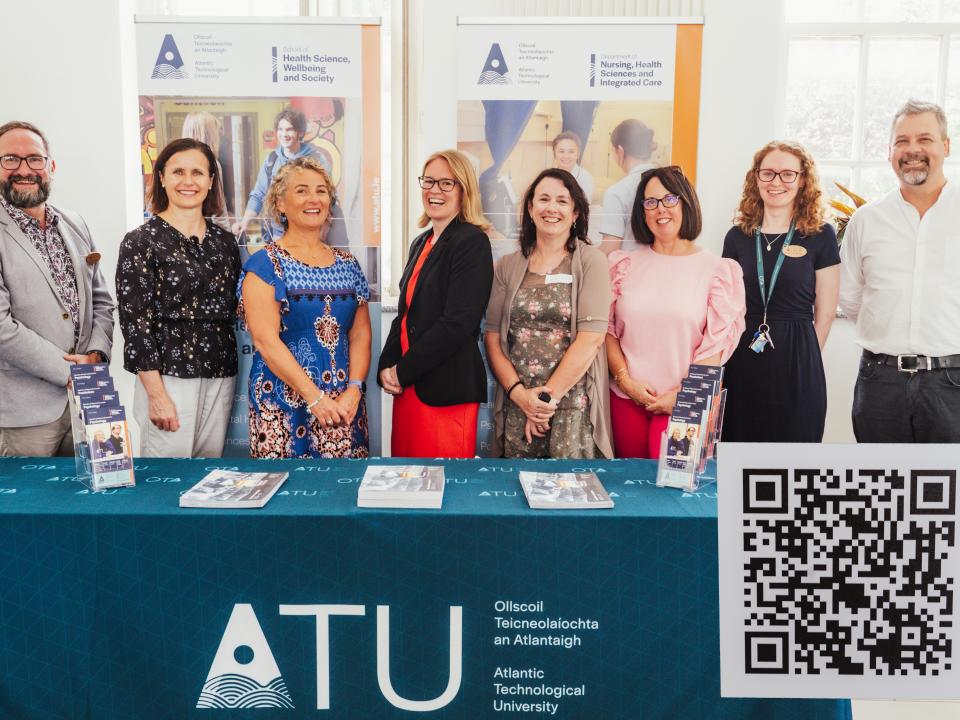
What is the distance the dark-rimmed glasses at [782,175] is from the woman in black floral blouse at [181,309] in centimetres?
190

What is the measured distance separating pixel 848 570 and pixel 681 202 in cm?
198

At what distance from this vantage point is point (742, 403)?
8.74 ft

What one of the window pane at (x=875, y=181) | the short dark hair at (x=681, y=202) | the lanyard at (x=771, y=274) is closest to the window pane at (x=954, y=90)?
the window pane at (x=875, y=181)

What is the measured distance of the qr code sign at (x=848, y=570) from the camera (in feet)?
2.36

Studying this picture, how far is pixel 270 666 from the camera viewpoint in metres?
1.53

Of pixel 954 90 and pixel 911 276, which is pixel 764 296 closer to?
pixel 911 276

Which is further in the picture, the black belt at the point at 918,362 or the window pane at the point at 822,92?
the window pane at the point at 822,92

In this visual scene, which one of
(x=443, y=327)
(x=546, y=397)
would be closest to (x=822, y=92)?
(x=546, y=397)

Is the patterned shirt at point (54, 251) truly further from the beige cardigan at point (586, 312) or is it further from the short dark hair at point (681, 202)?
the short dark hair at point (681, 202)

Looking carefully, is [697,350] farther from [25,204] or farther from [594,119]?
[25,204]

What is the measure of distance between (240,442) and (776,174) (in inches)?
85.8

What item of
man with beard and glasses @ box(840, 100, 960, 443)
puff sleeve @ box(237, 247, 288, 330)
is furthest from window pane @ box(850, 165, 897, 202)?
puff sleeve @ box(237, 247, 288, 330)

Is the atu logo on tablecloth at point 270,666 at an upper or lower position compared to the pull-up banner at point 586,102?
lower

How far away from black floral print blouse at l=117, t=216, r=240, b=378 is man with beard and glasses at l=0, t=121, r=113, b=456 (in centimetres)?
20
